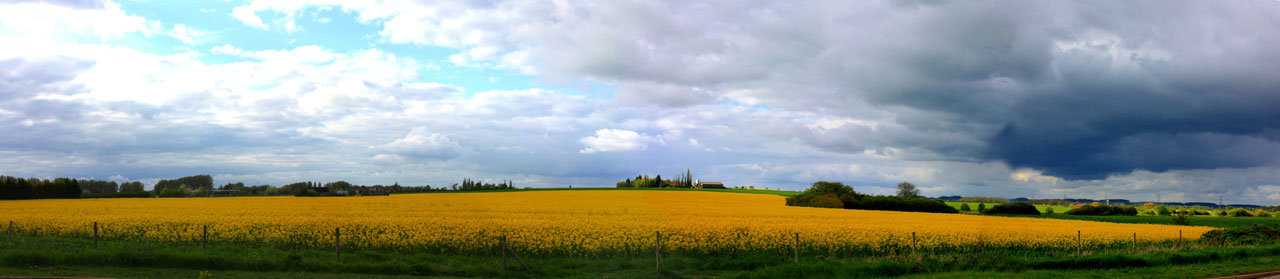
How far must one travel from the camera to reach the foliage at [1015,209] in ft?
230

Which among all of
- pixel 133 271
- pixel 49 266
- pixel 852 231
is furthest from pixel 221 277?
pixel 852 231

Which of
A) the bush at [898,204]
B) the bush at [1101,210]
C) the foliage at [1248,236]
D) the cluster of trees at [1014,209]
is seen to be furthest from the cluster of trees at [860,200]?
the foliage at [1248,236]

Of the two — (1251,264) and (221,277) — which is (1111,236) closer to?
(1251,264)

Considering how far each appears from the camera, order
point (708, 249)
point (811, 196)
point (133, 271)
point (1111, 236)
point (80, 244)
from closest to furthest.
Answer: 1. point (133, 271)
2. point (708, 249)
3. point (80, 244)
4. point (1111, 236)
5. point (811, 196)

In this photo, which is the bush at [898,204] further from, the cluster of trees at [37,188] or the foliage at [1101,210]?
the cluster of trees at [37,188]

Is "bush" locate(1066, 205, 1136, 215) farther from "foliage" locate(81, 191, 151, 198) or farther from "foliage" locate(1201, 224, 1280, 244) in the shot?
"foliage" locate(81, 191, 151, 198)

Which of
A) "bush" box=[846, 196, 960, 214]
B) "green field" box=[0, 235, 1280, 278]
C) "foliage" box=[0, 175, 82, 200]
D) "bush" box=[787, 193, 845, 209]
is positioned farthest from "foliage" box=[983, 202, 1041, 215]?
"foliage" box=[0, 175, 82, 200]

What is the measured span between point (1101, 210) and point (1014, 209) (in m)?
8.36

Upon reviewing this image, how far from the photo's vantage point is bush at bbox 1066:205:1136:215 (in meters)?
68.6

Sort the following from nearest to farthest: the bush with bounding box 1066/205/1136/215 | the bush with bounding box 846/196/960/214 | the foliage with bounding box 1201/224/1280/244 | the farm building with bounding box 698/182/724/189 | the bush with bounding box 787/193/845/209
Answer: the foliage with bounding box 1201/224/1280/244 → the bush with bounding box 787/193/845/209 → the bush with bounding box 846/196/960/214 → the bush with bounding box 1066/205/1136/215 → the farm building with bounding box 698/182/724/189

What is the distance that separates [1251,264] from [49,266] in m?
37.7

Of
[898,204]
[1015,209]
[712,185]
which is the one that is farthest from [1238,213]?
[712,185]

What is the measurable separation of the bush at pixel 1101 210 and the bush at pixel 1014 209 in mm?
3619

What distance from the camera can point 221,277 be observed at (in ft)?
58.8
